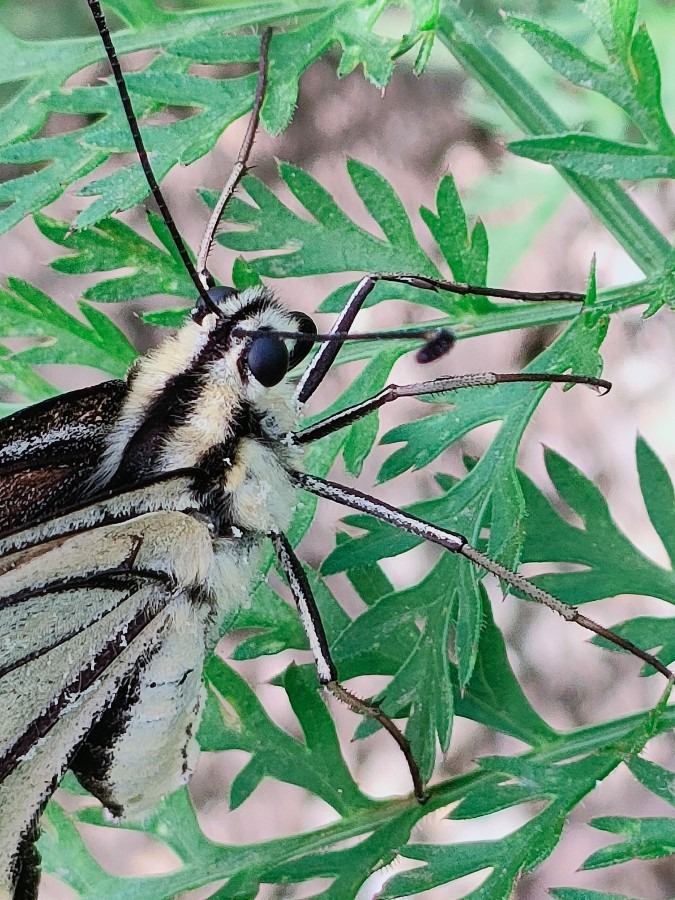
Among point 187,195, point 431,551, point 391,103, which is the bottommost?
point 431,551

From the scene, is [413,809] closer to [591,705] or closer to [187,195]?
[591,705]

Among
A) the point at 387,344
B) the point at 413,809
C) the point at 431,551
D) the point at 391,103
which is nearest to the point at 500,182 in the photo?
the point at 391,103

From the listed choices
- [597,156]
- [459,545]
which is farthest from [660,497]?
[597,156]

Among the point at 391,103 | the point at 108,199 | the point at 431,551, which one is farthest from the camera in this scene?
the point at 391,103

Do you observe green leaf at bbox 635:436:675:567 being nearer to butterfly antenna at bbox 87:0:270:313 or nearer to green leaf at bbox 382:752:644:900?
green leaf at bbox 382:752:644:900

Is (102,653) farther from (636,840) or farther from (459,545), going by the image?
(636,840)

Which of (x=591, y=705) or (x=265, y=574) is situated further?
(x=591, y=705)

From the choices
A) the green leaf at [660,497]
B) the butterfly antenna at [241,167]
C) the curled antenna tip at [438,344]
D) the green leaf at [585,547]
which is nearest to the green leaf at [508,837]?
the green leaf at [585,547]
